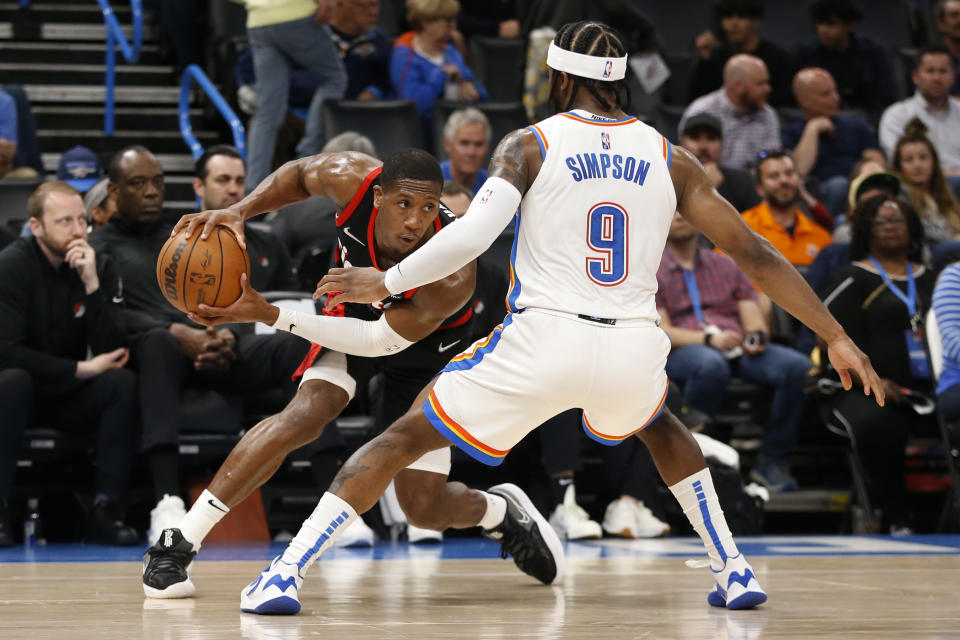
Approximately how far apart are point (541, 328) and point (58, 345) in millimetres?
3397

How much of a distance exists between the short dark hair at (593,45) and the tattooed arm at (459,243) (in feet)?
0.96

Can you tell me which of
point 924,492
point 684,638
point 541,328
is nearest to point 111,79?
point 924,492

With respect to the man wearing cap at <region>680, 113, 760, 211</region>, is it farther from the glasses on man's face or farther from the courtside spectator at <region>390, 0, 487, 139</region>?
the courtside spectator at <region>390, 0, 487, 139</region>

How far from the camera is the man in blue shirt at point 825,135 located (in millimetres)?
9000

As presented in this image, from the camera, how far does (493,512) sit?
4.51 m

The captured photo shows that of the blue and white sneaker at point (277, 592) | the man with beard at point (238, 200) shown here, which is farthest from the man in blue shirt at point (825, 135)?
the blue and white sneaker at point (277, 592)

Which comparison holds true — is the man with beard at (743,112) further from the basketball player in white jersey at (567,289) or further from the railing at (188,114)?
the basketball player in white jersey at (567,289)

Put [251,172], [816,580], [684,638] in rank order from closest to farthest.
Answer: [684,638] < [816,580] < [251,172]

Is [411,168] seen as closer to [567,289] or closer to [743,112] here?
[567,289]

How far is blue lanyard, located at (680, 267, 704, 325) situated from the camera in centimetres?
704

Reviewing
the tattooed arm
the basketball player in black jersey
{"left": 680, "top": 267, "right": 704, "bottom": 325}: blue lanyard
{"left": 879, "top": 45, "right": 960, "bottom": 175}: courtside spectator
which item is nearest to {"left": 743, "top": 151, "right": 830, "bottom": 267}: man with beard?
{"left": 680, "top": 267, "right": 704, "bottom": 325}: blue lanyard

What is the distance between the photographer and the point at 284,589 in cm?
353

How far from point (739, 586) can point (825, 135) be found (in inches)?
233

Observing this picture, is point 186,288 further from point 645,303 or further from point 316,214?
point 316,214
